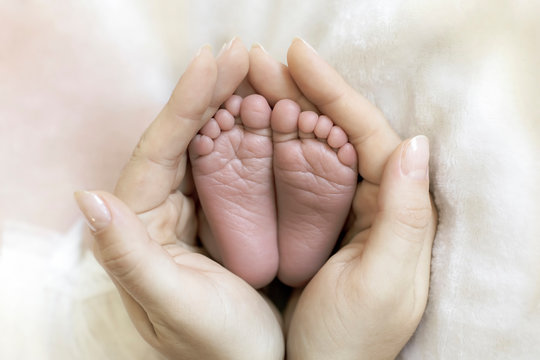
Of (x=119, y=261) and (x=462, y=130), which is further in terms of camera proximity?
(x=462, y=130)

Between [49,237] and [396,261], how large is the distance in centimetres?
51

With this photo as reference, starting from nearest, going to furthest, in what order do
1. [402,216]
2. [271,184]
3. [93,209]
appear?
[93,209], [402,216], [271,184]

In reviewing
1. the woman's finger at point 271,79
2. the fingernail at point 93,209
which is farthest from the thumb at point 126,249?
the woman's finger at point 271,79

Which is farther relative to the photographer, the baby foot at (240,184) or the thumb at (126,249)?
the baby foot at (240,184)

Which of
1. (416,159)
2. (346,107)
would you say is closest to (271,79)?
(346,107)

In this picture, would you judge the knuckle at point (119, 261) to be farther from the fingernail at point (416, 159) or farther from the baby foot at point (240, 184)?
the fingernail at point (416, 159)

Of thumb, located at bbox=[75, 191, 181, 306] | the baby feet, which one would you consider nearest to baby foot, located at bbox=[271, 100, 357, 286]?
the baby feet

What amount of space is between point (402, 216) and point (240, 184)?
0.72 ft

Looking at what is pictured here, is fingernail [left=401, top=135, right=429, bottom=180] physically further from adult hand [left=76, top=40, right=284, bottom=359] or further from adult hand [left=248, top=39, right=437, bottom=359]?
adult hand [left=76, top=40, right=284, bottom=359]

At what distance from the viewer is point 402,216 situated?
63 centimetres

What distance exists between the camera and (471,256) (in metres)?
0.67

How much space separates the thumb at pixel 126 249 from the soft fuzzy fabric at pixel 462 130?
259 mm

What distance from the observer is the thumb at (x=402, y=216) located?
0.63m

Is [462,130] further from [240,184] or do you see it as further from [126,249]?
[126,249]
